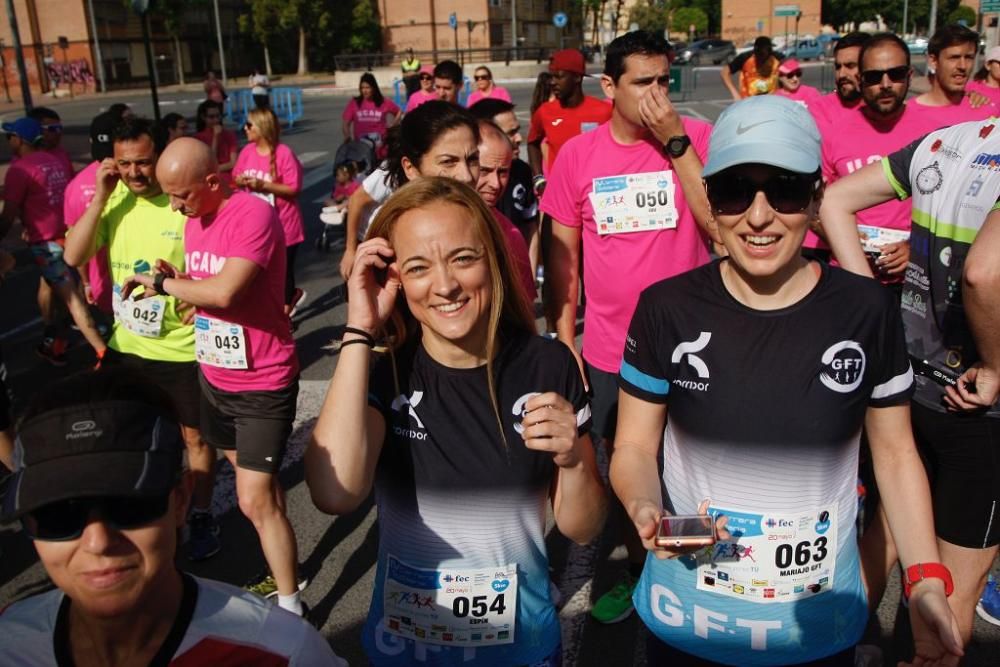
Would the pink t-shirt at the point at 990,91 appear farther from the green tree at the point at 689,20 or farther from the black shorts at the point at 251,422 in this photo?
the green tree at the point at 689,20

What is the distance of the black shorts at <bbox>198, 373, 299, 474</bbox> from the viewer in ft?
12.2

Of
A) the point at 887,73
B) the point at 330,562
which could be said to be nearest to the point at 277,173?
the point at 330,562

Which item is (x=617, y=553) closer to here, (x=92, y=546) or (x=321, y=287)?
(x=92, y=546)

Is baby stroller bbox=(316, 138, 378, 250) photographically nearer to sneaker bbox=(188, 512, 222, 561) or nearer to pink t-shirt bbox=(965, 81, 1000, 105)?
pink t-shirt bbox=(965, 81, 1000, 105)

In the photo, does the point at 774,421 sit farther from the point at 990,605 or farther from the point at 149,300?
the point at 149,300

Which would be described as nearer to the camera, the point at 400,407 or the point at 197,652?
the point at 197,652

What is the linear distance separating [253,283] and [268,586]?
1.39m

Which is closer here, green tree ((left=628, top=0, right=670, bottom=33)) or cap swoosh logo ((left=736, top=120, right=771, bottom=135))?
cap swoosh logo ((left=736, top=120, right=771, bottom=135))

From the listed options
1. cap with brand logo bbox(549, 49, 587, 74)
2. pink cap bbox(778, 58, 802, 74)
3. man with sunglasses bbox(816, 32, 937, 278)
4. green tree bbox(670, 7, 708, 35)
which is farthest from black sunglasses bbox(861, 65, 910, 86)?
green tree bbox(670, 7, 708, 35)

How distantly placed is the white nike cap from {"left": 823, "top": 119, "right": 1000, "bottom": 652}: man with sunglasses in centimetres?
93

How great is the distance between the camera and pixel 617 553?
433 centimetres

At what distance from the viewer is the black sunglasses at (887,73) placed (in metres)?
4.39

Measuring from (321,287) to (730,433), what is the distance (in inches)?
313

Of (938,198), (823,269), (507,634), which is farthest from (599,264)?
(507,634)
